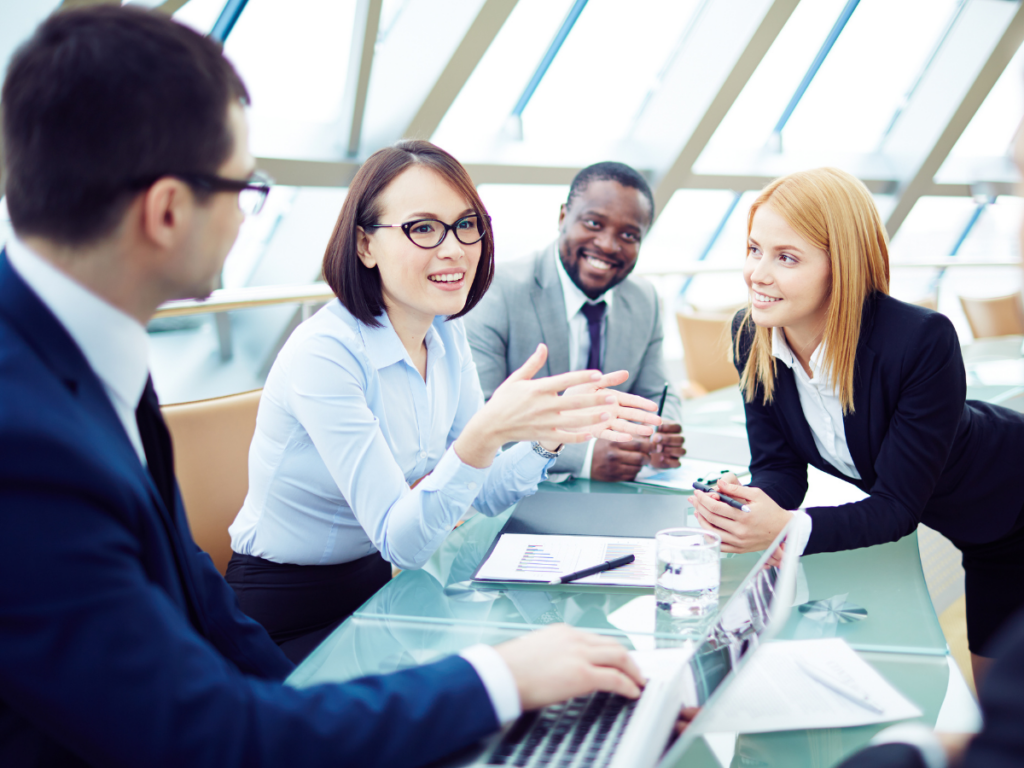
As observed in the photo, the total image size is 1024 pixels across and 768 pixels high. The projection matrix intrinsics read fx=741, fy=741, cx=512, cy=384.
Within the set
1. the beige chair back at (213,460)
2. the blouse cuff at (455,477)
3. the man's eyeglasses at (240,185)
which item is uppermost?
the man's eyeglasses at (240,185)

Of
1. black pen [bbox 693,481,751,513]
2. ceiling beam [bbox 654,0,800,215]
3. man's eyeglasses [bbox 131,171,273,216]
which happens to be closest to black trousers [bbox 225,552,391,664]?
black pen [bbox 693,481,751,513]

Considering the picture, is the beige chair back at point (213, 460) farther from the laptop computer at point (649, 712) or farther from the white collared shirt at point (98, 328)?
the laptop computer at point (649, 712)

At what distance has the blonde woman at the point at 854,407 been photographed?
1451mm

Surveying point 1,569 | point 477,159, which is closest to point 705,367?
point 477,159

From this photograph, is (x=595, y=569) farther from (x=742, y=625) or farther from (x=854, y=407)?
(x=854, y=407)

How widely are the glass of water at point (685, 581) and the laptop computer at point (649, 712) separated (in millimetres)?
221

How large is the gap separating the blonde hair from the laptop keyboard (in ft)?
3.36

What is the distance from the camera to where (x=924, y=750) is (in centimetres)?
59

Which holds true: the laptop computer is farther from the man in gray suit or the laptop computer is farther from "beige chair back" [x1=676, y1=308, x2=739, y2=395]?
"beige chair back" [x1=676, y1=308, x2=739, y2=395]

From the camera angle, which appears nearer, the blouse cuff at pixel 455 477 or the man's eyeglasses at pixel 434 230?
the blouse cuff at pixel 455 477

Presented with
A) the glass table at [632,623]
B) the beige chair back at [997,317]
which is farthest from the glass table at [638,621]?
the beige chair back at [997,317]

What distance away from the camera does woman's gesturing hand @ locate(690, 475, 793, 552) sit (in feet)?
4.34

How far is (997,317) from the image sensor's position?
5.00m

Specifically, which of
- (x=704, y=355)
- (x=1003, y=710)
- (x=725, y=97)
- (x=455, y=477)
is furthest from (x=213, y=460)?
(x=725, y=97)
